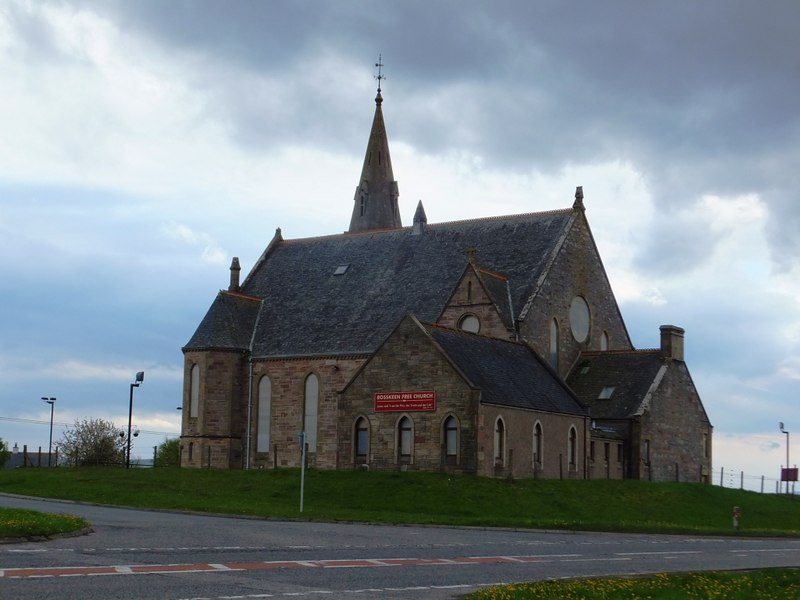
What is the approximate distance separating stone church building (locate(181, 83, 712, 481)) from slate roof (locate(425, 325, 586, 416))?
13cm

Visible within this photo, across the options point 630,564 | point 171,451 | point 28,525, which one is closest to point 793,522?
point 630,564

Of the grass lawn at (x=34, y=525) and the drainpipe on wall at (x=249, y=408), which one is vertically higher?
the drainpipe on wall at (x=249, y=408)

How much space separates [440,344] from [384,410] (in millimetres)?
4255

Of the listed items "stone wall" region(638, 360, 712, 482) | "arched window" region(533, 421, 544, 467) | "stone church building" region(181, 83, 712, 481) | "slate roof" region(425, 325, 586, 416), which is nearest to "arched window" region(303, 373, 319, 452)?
Result: "stone church building" region(181, 83, 712, 481)

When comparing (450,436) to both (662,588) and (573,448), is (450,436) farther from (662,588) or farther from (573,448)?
(662,588)

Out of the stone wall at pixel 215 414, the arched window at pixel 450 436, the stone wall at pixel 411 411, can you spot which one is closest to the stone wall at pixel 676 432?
the arched window at pixel 450 436

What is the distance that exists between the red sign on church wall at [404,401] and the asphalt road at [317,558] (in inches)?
616

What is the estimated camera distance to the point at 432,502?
45844 millimetres

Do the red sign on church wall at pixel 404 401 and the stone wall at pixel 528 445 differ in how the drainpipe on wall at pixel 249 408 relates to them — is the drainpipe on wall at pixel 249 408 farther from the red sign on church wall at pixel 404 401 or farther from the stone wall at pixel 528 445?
the stone wall at pixel 528 445

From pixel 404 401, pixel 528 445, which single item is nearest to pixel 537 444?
pixel 528 445

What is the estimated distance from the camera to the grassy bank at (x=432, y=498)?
41562mm

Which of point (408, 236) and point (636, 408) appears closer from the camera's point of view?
point (636, 408)

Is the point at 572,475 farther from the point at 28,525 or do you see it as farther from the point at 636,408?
the point at 28,525

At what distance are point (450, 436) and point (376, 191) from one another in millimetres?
47054
